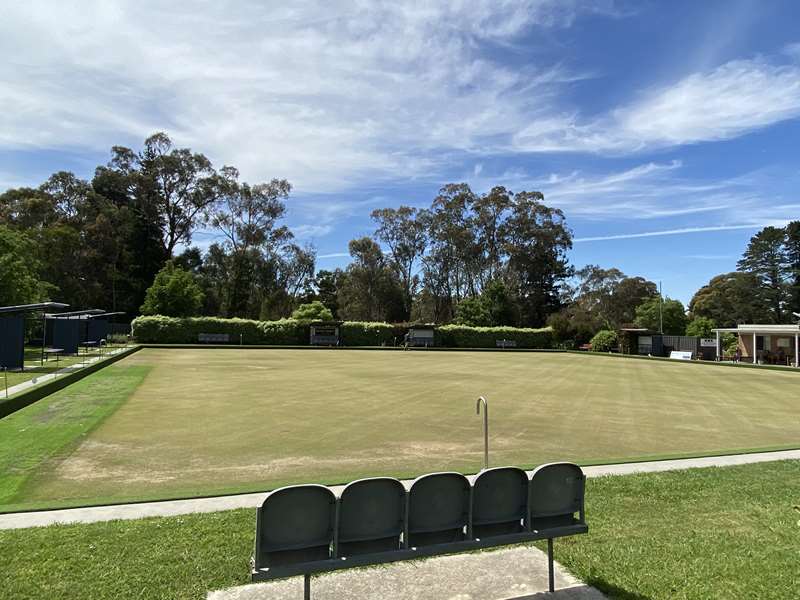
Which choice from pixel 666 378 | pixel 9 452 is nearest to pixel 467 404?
pixel 9 452

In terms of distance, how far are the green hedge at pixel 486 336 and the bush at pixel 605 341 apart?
7637mm

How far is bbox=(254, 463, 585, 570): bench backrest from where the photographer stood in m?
3.26

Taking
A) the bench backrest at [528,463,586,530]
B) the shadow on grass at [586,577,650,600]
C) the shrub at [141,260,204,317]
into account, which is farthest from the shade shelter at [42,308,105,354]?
the shadow on grass at [586,577,650,600]

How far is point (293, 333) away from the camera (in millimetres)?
53031

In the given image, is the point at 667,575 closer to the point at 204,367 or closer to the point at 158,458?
the point at 158,458

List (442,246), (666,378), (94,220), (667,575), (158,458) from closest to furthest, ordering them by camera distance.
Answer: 1. (667,575)
2. (158,458)
3. (666,378)
4. (94,220)
5. (442,246)

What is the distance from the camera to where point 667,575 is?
393cm

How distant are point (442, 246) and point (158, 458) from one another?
2801 inches

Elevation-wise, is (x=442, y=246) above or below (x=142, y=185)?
below

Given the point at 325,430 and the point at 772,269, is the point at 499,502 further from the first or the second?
the point at 772,269

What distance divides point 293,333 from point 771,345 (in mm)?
40344

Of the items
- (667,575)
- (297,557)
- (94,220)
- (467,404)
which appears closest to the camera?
(297,557)

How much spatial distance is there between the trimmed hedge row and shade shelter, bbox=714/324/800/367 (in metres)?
19.6

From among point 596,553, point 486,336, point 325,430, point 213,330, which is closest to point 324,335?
point 213,330
